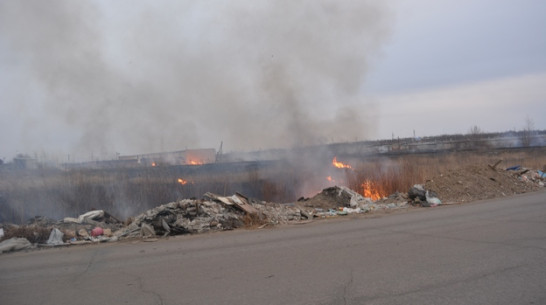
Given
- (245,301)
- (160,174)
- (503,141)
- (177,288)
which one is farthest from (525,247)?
(503,141)

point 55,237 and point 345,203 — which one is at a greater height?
point 55,237

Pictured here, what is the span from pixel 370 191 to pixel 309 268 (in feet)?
41.4

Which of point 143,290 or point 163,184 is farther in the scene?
point 163,184

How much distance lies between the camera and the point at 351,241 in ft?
23.5

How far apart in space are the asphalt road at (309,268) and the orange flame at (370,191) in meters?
8.49

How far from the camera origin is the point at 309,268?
5395 mm

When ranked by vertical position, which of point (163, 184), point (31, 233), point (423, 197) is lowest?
point (423, 197)

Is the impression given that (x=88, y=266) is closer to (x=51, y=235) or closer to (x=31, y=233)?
(x=51, y=235)

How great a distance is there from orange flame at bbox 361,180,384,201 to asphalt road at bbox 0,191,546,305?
8.49 m

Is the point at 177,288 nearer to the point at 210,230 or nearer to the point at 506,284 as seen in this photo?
the point at 506,284

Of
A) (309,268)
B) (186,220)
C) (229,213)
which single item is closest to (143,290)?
(309,268)

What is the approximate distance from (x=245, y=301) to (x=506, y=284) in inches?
116

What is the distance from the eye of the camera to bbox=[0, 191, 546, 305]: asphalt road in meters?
4.29

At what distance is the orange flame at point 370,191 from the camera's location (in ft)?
56.4
